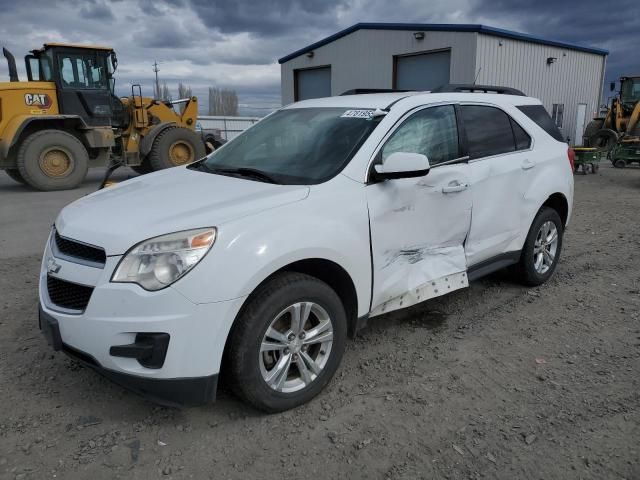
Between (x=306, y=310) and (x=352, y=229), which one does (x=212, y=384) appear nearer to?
(x=306, y=310)

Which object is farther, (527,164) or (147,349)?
(527,164)

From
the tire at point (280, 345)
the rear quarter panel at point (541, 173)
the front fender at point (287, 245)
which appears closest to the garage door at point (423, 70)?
the rear quarter panel at point (541, 173)

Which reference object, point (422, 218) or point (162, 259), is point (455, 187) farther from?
point (162, 259)

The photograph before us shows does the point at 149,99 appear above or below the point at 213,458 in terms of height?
above

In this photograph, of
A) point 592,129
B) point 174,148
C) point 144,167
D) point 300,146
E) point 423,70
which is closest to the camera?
point 300,146

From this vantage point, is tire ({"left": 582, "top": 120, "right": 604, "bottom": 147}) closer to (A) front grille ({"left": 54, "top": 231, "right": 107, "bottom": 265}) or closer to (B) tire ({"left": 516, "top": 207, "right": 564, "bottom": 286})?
(B) tire ({"left": 516, "top": 207, "right": 564, "bottom": 286})

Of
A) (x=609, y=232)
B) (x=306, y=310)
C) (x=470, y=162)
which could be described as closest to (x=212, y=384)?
(x=306, y=310)

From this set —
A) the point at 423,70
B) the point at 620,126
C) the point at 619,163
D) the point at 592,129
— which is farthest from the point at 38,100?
the point at 620,126

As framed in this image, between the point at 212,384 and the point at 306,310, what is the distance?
629 mm

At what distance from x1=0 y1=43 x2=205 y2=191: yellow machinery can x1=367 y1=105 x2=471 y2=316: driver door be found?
9.57 metres

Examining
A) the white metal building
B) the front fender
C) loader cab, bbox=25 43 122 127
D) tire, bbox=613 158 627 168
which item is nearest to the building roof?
the white metal building

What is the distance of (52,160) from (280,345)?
33.7ft

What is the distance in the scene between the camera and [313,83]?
2095 centimetres

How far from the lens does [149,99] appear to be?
12.8 m
